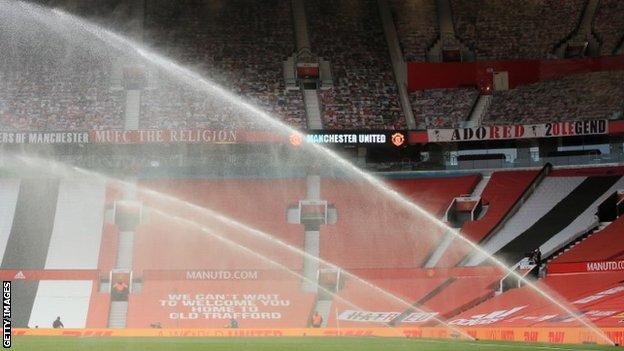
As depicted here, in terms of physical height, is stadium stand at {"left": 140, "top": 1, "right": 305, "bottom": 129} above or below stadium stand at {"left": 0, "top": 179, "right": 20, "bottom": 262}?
above

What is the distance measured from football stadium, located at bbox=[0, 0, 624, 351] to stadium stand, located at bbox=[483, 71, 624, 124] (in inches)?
4.1

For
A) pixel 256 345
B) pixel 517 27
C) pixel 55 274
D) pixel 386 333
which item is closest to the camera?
pixel 256 345

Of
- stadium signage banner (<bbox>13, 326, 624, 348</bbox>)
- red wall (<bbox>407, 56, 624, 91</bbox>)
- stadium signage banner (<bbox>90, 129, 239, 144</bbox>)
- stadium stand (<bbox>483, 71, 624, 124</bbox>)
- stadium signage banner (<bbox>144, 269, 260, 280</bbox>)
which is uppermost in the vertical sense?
red wall (<bbox>407, 56, 624, 91</bbox>)

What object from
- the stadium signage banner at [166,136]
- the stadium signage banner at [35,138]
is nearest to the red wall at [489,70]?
the stadium signage banner at [166,136]

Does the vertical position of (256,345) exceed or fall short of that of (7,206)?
it falls short

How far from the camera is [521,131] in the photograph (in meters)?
44.4

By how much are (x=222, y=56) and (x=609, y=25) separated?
20.0m

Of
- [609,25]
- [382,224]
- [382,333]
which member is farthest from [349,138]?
[609,25]

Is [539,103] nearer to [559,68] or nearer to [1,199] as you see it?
[559,68]

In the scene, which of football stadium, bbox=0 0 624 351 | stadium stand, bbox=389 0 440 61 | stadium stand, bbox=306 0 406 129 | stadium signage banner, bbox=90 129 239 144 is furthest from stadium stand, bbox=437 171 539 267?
stadium signage banner, bbox=90 129 239 144

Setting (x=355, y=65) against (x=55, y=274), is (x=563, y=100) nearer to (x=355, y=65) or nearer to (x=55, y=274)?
(x=355, y=65)

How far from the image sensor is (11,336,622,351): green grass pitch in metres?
25.4

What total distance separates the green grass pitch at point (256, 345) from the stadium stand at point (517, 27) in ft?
78.3

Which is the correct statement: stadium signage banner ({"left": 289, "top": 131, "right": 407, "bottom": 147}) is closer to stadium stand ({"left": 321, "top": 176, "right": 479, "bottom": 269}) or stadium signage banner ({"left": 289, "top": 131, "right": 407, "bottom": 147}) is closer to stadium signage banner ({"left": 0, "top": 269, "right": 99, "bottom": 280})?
stadium stand ({"left": 321, "top": 176, "right": 479, "bottom": 269})
